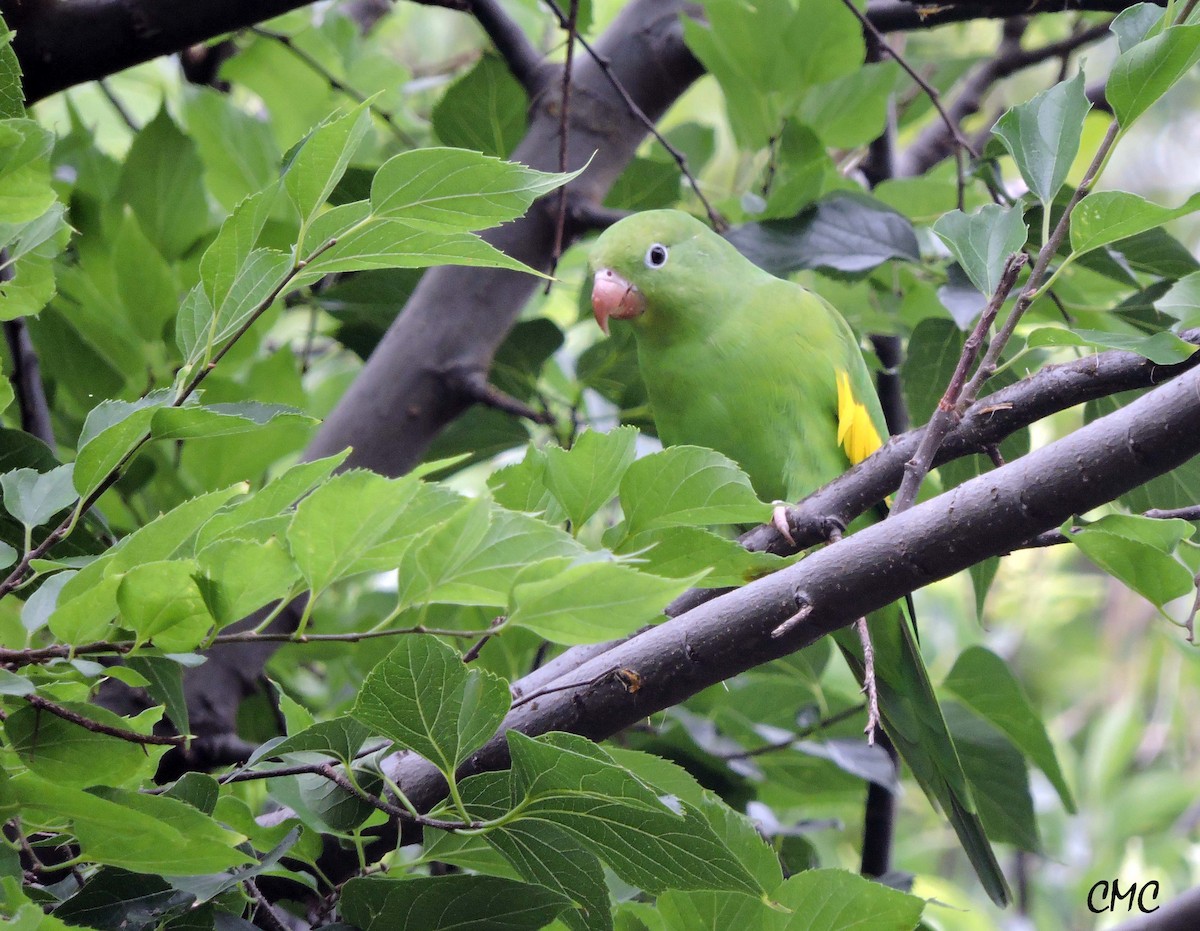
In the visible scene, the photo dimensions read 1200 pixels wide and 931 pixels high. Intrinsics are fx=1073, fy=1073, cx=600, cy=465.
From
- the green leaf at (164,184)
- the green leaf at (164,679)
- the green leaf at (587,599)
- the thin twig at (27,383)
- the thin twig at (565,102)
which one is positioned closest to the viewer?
the green leaf at (587,599)

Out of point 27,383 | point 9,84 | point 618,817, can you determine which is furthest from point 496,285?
point 618,817

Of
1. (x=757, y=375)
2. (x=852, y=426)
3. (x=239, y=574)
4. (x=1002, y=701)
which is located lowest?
(x=1002, y=701)

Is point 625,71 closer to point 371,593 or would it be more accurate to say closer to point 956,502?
point 371,593

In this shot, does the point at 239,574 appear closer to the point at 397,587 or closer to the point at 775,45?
the point at 397,587

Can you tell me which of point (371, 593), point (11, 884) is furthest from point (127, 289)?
point (11, 884)

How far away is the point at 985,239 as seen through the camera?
A: 3.49 feet

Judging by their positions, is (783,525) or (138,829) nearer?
(138,829)

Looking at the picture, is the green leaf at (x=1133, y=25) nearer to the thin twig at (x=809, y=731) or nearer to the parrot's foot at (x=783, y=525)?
the parrot's foot at (x=783, y=525)

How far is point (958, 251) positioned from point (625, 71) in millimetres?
1128

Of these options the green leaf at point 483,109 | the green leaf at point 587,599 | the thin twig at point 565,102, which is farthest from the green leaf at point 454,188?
the green leaf at point 483,109

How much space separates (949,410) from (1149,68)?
0.34 metres

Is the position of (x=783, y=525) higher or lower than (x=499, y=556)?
lower

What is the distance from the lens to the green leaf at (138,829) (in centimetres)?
69

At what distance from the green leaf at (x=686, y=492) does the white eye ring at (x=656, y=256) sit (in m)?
1.23
